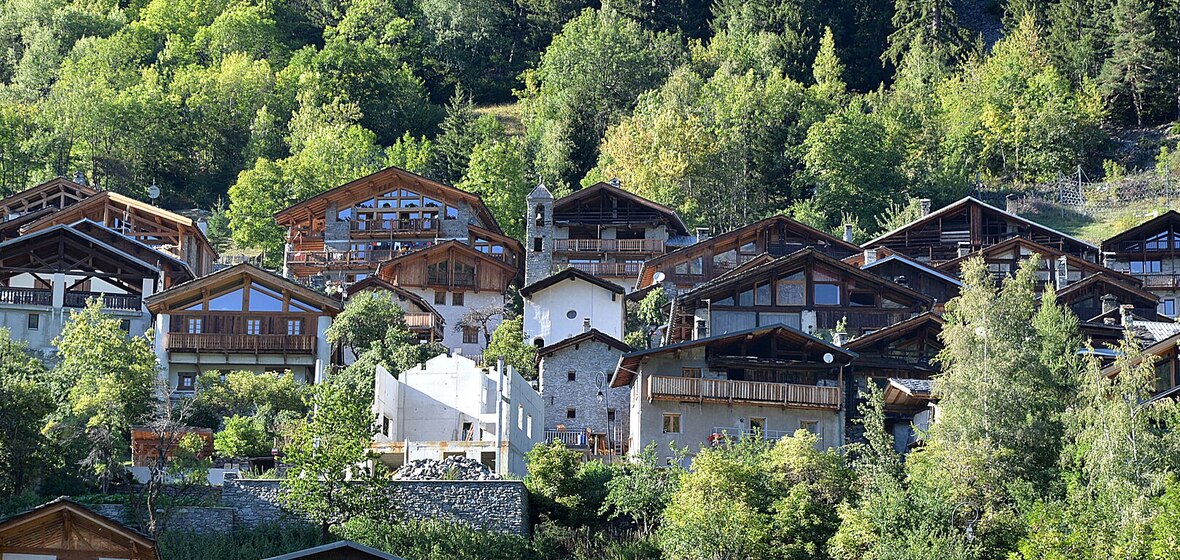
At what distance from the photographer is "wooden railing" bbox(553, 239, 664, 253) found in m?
70.4

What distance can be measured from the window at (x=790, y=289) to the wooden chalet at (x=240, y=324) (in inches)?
570

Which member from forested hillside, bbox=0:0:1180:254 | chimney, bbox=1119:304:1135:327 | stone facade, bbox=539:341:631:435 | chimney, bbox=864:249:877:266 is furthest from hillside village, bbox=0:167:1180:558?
forested hillside, bbox=0:0:1180:254

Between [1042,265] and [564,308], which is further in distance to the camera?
[1042,265]

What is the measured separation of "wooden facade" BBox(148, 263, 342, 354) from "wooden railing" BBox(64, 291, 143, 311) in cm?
263

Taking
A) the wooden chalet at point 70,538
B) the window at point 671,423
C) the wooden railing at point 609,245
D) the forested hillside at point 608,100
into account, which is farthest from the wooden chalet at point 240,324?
the wooden chalet at point 70,538

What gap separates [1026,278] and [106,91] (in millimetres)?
68346

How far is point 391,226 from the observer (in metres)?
73.4

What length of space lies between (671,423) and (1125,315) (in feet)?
56.9

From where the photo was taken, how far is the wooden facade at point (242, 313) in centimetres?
5619

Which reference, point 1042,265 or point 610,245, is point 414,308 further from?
point 1042,265

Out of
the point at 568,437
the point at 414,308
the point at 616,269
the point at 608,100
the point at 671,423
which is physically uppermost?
the point at 608,100

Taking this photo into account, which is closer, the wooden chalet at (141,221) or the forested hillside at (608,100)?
the wooden chalet at (141,221)

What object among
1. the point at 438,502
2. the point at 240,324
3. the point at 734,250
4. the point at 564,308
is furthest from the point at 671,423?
the point at 734,250

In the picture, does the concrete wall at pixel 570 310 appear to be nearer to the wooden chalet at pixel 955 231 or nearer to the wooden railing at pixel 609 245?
the wooden railing at pixel 609 245
